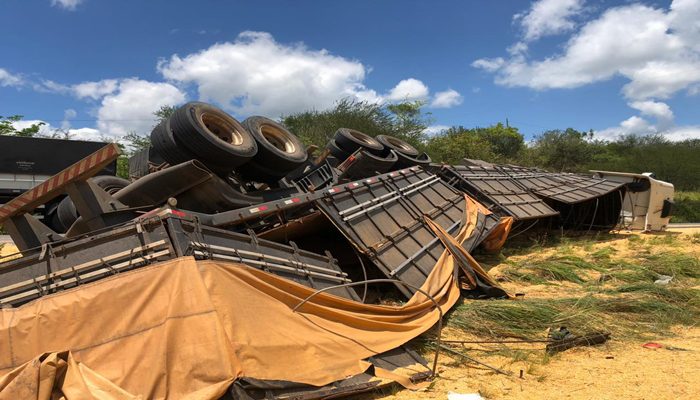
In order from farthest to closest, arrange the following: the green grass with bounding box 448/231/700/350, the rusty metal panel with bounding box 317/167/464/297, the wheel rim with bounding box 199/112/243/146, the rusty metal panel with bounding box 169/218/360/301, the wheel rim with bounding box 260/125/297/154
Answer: the wheel rim with bounding box 260/125/297/154, the wheel rim with bounding box 199/112/243/146, the rusty metal panel with bounding box 317/167/464/297, the green grass with bounding box 448/231/700/350, the rusty metal panel with bounding box 169/218/360/301

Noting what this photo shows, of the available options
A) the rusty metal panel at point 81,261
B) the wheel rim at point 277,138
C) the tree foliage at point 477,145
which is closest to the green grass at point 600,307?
the rusty metal panel at point 81,261

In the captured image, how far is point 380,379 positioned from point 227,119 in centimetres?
504

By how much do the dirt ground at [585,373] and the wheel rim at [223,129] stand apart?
4.22 metres

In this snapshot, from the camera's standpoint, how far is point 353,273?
282 inches

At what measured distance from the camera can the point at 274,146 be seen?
27.4ft

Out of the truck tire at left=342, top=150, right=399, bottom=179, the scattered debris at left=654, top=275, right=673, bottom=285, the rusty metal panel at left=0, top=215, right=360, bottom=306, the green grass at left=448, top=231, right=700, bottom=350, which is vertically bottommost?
the scattered debris at left=654, top=275, right=673, bottom=285

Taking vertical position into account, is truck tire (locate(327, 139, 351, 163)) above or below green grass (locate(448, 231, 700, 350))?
above

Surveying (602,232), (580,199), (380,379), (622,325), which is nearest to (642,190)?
(602,232)

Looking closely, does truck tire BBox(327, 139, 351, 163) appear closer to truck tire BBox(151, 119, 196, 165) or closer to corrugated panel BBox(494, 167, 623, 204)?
truck tire BBox(151, 119, 196, 165)

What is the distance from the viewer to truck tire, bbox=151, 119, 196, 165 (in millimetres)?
6891

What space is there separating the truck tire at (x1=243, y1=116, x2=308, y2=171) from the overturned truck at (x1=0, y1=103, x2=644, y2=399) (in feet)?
0.11

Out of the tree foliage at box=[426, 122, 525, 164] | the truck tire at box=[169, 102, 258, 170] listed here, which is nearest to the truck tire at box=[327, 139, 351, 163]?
the truck tire at box=[169, 102, 258, 170]

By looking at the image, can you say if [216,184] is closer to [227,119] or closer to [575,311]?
[227,119]

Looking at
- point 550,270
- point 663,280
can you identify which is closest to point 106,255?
point 550,270
